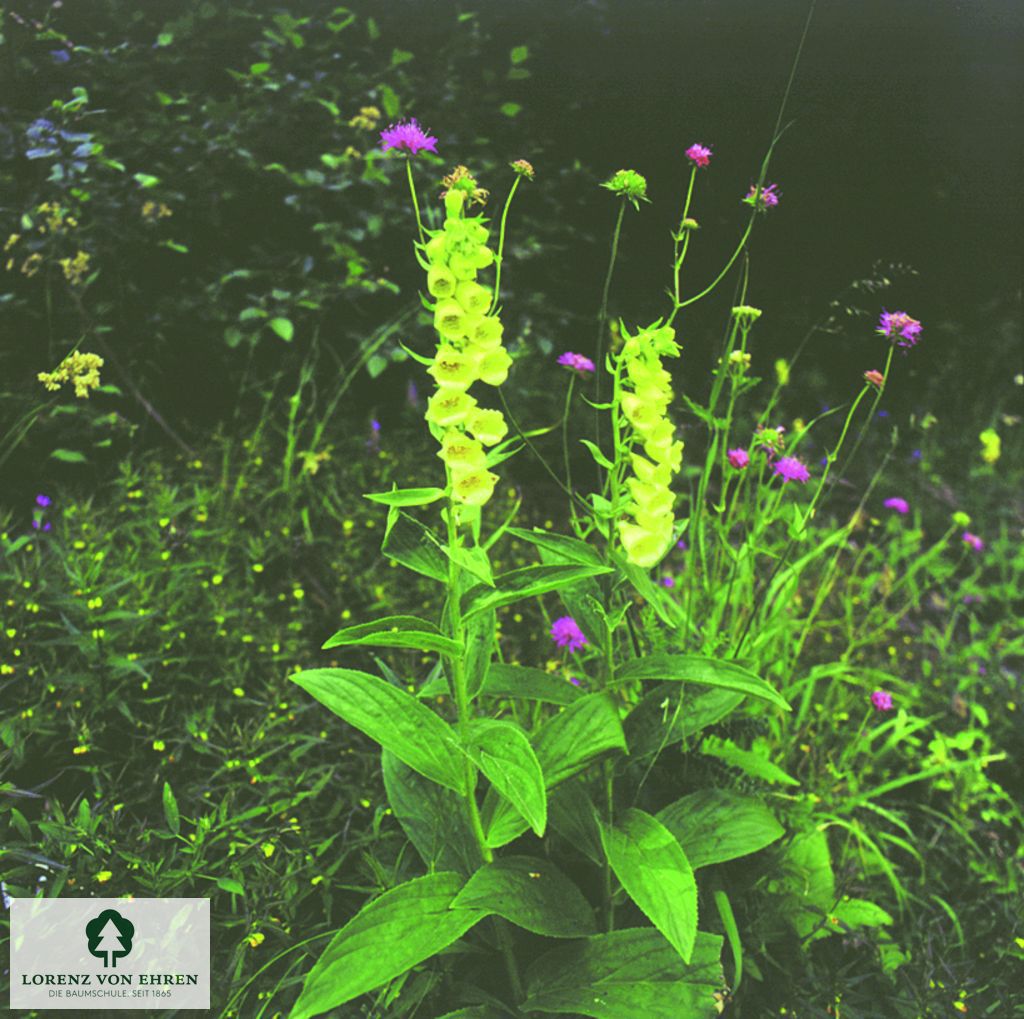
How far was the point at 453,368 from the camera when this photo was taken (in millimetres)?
1106

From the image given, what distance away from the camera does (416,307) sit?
259cm

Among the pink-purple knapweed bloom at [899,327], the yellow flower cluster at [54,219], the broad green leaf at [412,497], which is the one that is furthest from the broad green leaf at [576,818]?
the yellow flower cluster at [54,219]

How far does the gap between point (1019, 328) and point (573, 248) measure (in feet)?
6.94

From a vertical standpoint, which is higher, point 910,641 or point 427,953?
point 427,953

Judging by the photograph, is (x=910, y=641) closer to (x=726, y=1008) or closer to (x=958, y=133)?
(x=726, y=1008)

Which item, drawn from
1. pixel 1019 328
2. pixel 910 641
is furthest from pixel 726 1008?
pixel 1019 328

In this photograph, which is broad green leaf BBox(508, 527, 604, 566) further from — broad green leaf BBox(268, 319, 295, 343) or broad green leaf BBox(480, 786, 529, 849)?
broad green leaf BBox(268, 319, 295, 343)

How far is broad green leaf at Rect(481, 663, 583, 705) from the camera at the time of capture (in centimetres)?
136

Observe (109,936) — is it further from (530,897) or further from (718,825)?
(718,825)

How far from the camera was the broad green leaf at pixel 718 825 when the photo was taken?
134 centimetres

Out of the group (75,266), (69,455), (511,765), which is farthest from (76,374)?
(511,765)

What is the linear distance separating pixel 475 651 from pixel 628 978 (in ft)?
1.62

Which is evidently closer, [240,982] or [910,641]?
[240,982]

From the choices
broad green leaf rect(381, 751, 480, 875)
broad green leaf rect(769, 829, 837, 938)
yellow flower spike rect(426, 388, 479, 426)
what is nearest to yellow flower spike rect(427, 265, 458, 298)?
yellow flower spike rect(426, 388, 479, 426)
